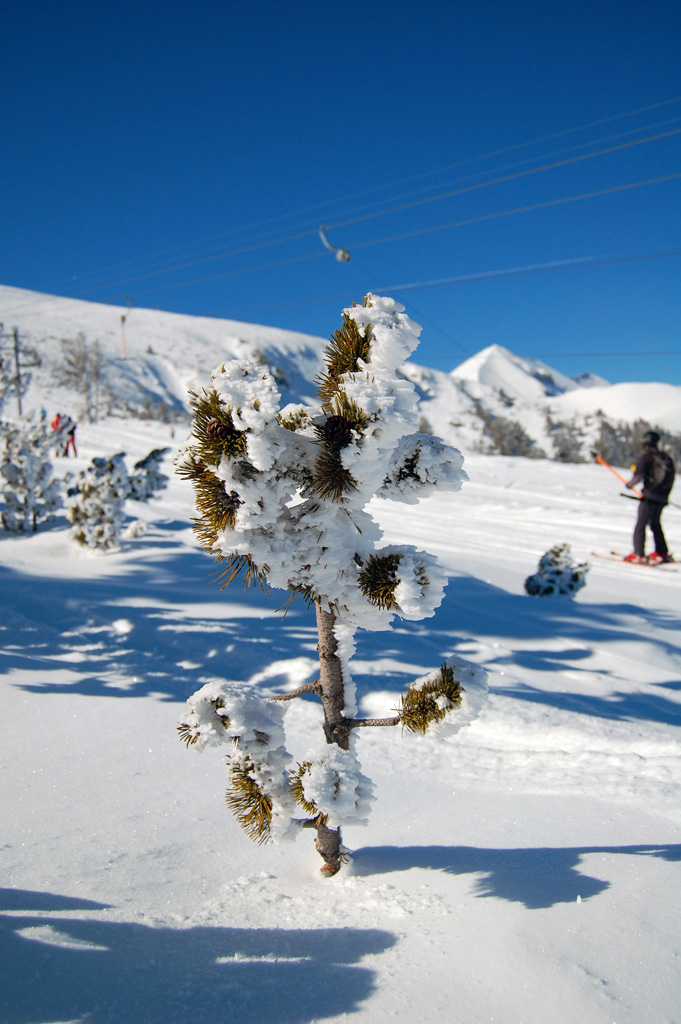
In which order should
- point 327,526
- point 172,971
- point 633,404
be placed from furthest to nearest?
point 633,404 < point 327,526 < point 172,971

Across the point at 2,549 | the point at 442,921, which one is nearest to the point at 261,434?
the point at 442,921

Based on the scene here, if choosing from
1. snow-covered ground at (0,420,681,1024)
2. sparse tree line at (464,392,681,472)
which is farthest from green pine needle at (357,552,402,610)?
sparse tree line at (464,392,681,472)

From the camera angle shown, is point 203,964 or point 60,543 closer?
point 203,964

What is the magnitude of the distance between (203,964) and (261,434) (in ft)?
4.81

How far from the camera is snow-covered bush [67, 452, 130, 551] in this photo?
704cm

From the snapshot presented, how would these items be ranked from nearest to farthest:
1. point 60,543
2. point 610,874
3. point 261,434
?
point 261,434, point 610,874, point 60,543

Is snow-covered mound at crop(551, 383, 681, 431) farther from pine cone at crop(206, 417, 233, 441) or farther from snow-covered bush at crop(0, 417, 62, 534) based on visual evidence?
pine cone at crop(206, 417, 233, 441)

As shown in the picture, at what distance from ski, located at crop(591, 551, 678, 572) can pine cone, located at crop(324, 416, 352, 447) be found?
8.44 metres

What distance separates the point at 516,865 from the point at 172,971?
1.22 m

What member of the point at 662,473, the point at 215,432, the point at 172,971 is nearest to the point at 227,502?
the point at 215,432

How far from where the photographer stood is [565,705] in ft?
12.9

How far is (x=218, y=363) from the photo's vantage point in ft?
165

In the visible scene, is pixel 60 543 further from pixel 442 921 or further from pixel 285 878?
pixel 442 921

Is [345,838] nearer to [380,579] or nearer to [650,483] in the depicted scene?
[380,579]
